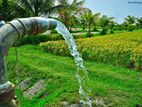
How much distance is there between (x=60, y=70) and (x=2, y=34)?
23.5 feet

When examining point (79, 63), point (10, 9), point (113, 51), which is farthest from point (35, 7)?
point (79, 63)

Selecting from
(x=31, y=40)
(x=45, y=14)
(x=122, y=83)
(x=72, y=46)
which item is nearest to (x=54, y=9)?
(x=45, y=14)

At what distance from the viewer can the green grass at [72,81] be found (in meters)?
7.70

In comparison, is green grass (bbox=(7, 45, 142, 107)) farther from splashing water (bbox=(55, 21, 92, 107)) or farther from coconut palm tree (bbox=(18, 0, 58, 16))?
coconut palm tree (bbox=(18, 0, 58, 16))

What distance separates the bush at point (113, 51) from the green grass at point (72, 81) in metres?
0.36

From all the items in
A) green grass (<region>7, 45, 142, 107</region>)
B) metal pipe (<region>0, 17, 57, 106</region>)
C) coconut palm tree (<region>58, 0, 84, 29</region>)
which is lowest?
green grass (<region>7, 45, 142, 107</region>)

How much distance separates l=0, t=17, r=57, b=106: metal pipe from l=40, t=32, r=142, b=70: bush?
7169 millimetres

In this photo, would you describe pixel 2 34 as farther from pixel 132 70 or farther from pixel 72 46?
pixel 132 70

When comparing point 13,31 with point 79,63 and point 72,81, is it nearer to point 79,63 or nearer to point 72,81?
point 79,63

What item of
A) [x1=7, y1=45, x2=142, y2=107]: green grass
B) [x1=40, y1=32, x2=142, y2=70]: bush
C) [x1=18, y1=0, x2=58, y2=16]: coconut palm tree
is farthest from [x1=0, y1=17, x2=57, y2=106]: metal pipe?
[x1=18, y1=0, x2=58, y2=16]: coconut palm tree

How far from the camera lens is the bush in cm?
1082

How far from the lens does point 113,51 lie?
11.6 meters

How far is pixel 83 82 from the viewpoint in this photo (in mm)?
8680

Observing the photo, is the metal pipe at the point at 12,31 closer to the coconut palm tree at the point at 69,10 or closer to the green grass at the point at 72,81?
the green grass at the point at 72,81
